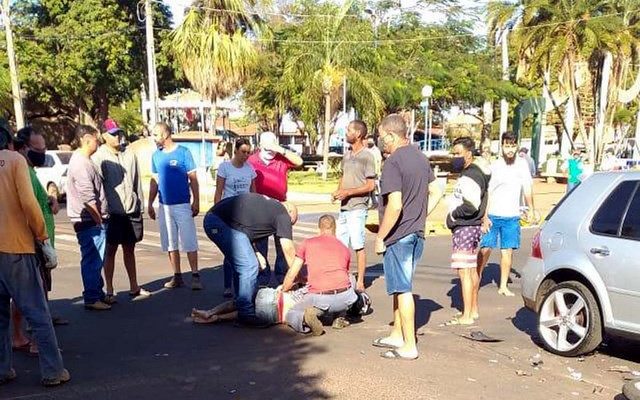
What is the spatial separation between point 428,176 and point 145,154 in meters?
28.1

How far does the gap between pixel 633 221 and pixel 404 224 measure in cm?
177

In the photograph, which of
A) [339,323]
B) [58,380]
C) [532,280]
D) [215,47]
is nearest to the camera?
[58,380]

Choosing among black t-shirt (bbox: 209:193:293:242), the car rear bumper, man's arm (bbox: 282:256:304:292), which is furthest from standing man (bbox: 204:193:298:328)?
the car rear bumper

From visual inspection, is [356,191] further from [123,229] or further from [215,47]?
[215,47]

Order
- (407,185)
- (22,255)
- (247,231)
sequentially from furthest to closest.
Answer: (247,231)
(407,185)
(22,255)

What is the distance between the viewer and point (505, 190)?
8.46 m

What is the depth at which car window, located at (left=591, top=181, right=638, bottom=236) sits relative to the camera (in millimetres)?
5809

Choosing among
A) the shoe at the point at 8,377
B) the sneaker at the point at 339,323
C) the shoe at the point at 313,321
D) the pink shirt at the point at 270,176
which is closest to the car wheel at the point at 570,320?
the sneaker at the point at 339,323

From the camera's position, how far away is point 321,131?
119 feet

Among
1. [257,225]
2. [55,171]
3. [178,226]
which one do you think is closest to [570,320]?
[257,225]

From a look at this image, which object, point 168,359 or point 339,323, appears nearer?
point 168,359

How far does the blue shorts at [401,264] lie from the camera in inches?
230

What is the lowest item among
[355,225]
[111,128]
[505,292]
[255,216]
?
[505,292]

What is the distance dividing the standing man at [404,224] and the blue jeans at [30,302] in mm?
2523
